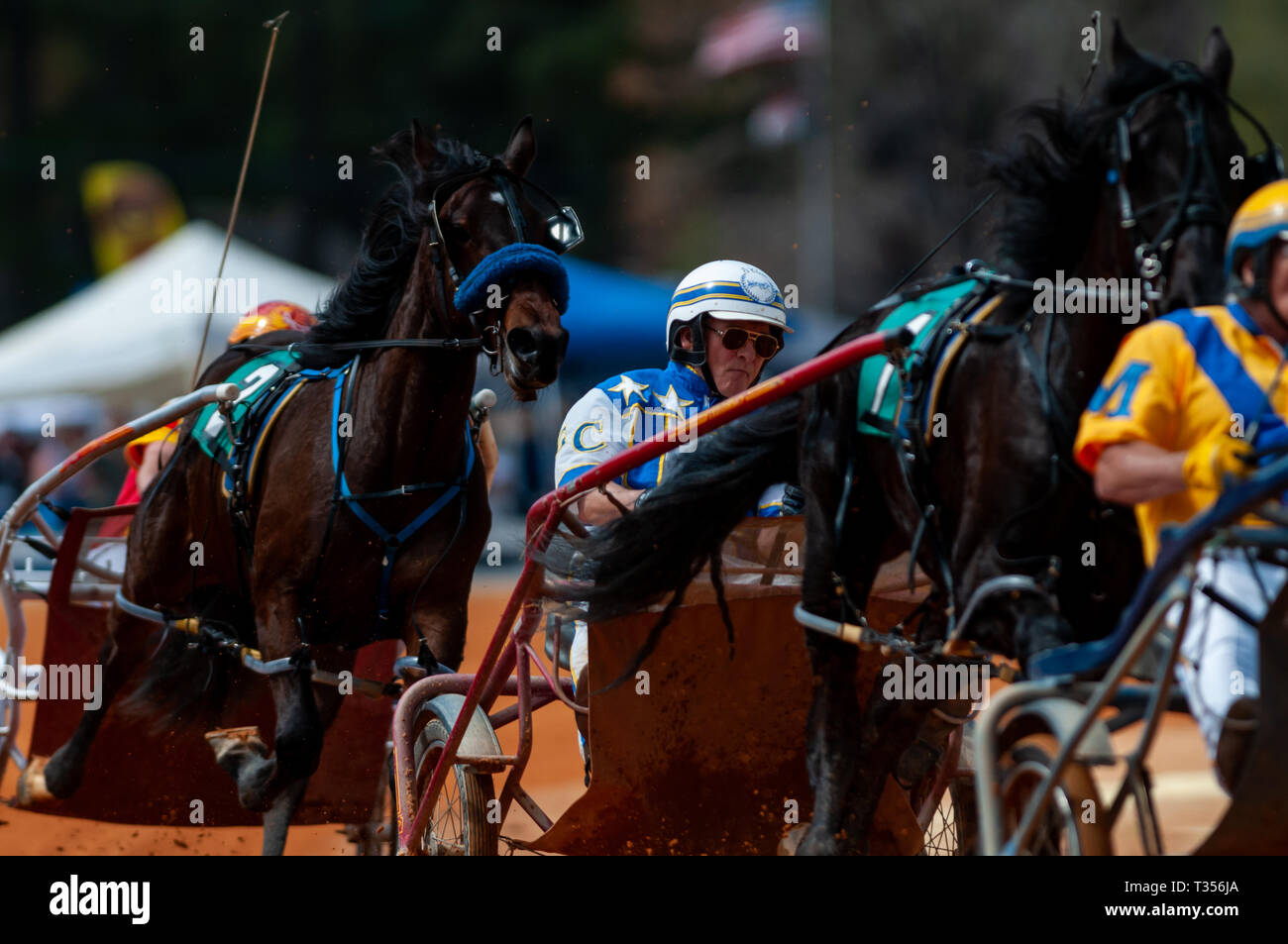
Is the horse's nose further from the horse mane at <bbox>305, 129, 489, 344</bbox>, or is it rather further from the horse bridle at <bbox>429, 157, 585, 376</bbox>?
the horse mane at <bbox>305, 129, 489, 344</bbox>

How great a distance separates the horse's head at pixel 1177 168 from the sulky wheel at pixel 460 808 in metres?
2.25

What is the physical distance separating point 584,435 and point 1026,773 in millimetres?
2213

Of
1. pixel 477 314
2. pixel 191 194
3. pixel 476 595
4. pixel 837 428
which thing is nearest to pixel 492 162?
pixel 477 314

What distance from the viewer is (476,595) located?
56.0 feet

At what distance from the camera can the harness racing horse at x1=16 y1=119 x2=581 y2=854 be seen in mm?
4812

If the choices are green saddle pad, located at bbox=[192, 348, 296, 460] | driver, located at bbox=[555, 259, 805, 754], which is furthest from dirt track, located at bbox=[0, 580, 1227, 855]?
driver, located at bbox=[555, 259, 805, 754]

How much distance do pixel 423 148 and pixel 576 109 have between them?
70.8ft

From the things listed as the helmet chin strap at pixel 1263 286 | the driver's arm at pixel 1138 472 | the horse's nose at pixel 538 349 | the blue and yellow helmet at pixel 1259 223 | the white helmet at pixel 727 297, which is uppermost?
the white helmet at pixel 727 297

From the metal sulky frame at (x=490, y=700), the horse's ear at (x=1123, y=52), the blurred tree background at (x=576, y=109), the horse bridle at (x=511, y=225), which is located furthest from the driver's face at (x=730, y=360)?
the blurred tree background at (x=576, y=109)

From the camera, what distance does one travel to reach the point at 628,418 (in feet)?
16.1

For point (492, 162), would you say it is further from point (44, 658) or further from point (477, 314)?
point (44, 658)

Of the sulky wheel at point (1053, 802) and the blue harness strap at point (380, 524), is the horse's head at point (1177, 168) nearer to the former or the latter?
the sulky wheel at point (1053, 802)

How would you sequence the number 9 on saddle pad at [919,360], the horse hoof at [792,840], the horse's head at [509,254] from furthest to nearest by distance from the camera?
the horse's head at [509,254] → the horse hoof at [792,840] → the number 9 on saddle pad at [919,360]

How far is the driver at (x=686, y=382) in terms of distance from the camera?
4867 mm
